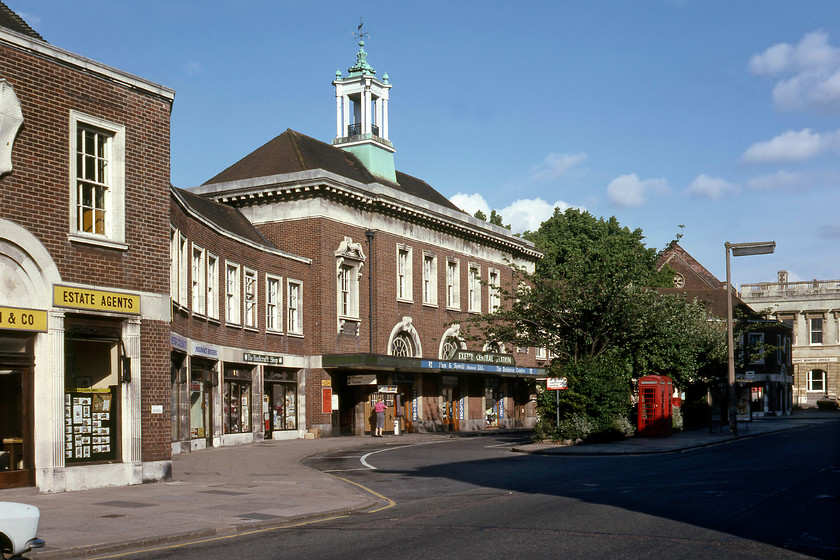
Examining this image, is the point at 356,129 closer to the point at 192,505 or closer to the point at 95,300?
the point at 95,300

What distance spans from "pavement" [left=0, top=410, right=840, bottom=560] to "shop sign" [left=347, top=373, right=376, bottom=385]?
1389 centimetres

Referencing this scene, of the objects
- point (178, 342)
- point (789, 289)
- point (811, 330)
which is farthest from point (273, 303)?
point (811, 330)

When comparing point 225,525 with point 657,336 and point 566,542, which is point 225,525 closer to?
point 566,542

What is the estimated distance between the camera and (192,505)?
619 inches

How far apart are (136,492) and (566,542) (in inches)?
376

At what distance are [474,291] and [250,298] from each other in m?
19.1

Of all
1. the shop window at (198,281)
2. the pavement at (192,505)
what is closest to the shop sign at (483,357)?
the shop window at (198,281)

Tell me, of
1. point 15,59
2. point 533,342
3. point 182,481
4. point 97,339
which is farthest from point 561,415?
point 15,59

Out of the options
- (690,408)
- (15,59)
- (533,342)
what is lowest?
(690,408)

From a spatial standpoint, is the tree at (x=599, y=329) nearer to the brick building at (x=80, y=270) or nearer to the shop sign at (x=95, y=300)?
the brick building at (x=80, y=270)

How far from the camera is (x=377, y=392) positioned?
141ft

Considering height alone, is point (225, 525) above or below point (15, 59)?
below

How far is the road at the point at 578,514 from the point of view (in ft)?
35.4

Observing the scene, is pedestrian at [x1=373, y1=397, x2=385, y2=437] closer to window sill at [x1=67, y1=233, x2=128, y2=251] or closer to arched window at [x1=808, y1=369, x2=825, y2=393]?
window sill at [x1=67, y1=233, x2=128, y2=251]
